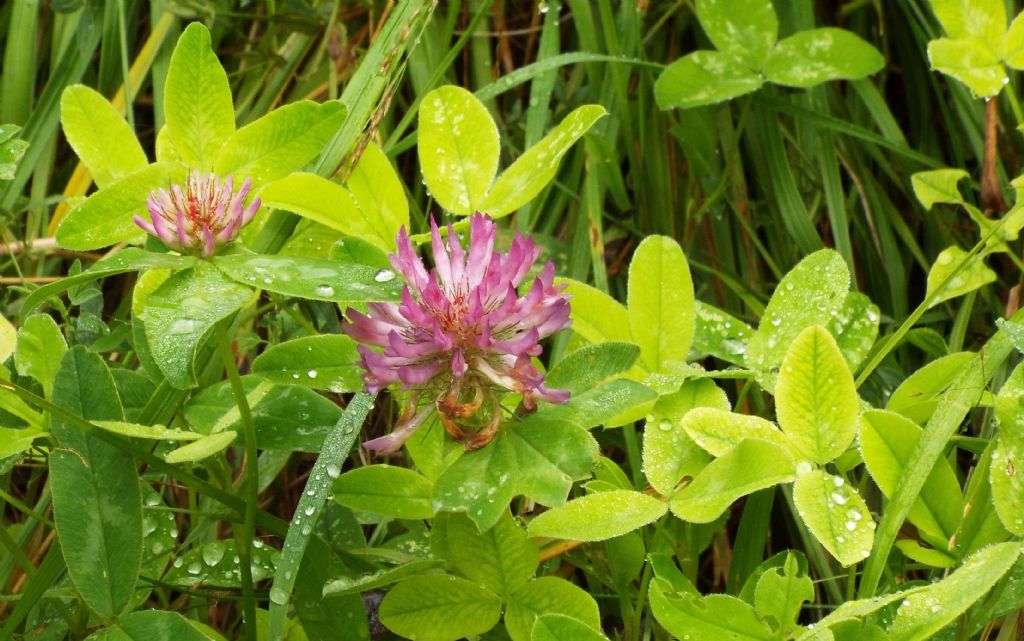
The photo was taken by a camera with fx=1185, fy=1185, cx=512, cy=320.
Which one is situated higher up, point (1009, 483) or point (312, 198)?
point (312, 198)

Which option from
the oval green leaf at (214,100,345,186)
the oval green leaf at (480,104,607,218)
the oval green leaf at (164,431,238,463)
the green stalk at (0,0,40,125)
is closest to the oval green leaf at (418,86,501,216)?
the oval green leaf at (480,104,607,218)

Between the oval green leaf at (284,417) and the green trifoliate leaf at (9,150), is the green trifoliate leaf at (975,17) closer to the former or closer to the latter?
the oval green leaf at (284,417)

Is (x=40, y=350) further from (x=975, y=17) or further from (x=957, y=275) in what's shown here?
(x=975, y=17)

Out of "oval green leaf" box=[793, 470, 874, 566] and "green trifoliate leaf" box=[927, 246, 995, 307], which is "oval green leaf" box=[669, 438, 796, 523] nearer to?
"oval green leaf" box=[793, 470, 874, 566]

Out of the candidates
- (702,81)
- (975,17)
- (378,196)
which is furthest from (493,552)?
(975,17)

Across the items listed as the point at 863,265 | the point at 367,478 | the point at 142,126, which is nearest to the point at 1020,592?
the point at 367,478

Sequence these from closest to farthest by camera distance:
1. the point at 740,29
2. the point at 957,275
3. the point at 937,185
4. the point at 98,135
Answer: the point at 98,135
the point at 957,275
the point at 937,185
the point at 740,29

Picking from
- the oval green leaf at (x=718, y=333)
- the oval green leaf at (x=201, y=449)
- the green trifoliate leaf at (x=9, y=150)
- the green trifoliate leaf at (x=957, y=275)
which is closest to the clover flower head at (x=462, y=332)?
the oval green leaf at (x=201, y=449)
